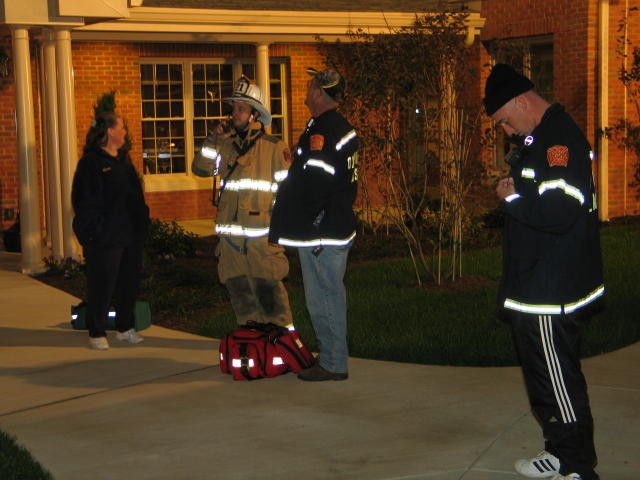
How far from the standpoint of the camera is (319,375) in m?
7.25

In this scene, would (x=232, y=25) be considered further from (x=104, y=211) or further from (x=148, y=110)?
(x=104, y=211)

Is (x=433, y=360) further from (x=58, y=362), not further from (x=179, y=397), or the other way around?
(x=58, y=362)

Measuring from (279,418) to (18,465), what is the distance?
1.54 m

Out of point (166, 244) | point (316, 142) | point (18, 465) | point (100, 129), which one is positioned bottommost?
point (18, 465)

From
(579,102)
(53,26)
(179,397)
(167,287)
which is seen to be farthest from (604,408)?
(579,102)

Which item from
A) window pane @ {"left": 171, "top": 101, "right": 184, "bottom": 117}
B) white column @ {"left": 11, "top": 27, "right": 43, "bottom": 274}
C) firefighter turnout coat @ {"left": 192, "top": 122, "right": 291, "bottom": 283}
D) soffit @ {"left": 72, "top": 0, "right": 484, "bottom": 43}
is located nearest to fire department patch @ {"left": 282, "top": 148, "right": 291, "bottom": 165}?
firefighter turnout coat @ {"left": 192, "top": 122, "right": 291, "bottom": 283}

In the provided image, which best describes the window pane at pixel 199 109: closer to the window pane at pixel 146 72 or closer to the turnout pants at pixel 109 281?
the window pane at pixel 146 72

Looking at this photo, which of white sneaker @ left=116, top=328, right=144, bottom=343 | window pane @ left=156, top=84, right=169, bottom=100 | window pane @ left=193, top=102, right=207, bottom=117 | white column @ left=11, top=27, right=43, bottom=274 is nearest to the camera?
white sneaker @ left=116, top=328, right=144, bottom=343

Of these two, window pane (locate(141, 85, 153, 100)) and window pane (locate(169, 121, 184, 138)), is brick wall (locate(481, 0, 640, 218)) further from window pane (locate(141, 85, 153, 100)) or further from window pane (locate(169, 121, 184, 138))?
window pane (locate(141, 85, 153, 100))

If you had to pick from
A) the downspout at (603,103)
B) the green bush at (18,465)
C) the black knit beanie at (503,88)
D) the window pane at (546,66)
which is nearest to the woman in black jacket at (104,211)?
the green bush at (18,465)

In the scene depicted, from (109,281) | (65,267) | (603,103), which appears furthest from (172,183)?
(109,281)

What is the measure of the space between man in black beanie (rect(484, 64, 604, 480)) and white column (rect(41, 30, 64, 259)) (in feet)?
28.0

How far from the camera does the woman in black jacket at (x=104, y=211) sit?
830cm

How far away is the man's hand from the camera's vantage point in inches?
191
